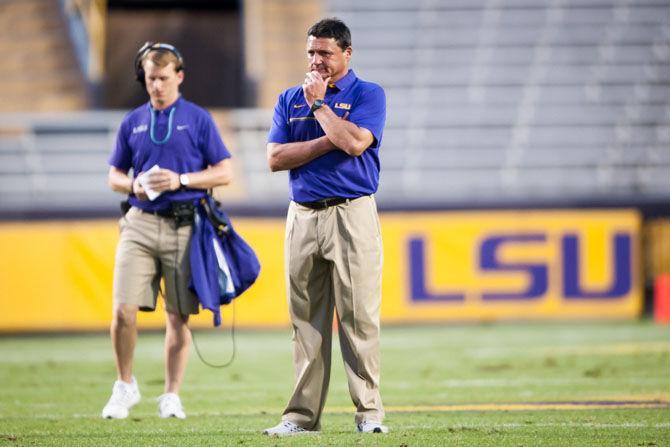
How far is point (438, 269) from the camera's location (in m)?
13.2

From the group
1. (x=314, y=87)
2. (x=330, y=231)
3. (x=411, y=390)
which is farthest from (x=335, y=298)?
(x=411, y=390)

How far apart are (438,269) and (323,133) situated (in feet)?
26.1

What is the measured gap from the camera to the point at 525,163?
15703 mm

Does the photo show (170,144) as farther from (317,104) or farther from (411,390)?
(411,390)

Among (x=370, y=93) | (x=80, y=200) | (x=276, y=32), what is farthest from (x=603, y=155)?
(x=370, y=93)

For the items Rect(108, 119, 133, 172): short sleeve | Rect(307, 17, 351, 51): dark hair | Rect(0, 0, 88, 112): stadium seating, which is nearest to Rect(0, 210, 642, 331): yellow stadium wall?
Rect(0, 0, 88, 112): stadium seating

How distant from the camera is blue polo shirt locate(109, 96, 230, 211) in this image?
636cm

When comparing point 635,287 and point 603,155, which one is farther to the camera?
point 603,155

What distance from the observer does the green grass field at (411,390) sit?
5387mm

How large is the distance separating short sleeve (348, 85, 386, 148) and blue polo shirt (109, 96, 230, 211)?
132cm

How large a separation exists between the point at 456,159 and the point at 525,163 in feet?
3.04

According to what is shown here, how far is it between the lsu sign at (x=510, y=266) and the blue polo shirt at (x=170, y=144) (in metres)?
6.86

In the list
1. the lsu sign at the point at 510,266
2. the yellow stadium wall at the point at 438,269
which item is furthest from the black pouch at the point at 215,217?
the lsu sign at the point at 510,266

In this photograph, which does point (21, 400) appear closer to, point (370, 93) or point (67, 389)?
point (67, 389)
